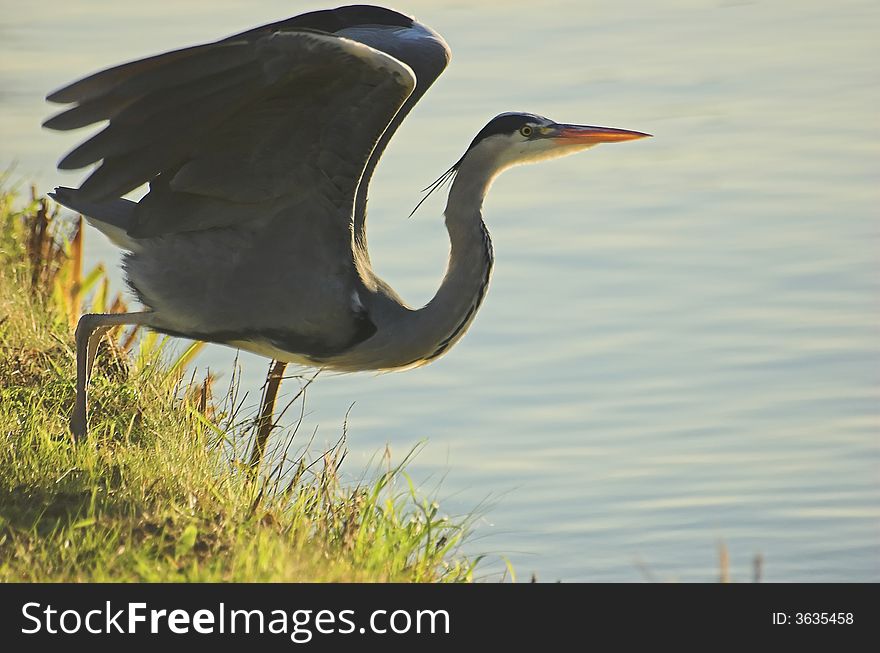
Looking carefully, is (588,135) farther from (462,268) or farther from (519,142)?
(462,268)

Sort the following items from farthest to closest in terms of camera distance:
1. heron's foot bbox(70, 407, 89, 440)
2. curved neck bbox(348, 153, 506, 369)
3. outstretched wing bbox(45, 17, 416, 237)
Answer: curved neck bbox(348, 153, 506, 369)
heron's foot bbox(70, 407, 89, 440)
outstretched wing bbox(45, 17, 416, 237)

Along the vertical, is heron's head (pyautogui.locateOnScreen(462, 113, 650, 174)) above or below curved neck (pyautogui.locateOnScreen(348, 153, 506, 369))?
above

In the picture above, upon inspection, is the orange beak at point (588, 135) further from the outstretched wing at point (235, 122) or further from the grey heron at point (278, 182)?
the outstretched wing at point (235, 122)

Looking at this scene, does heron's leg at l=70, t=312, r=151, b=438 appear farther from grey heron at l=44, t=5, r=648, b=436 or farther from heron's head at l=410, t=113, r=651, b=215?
heron's head at l=410, t=113, r=651, b=215

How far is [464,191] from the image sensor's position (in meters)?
5.79

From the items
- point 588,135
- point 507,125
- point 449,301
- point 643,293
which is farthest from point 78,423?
point 643,293

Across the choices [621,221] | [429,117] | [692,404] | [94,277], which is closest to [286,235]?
[94,277]

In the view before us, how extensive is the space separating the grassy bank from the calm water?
1034 mm

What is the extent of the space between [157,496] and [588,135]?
2204 mm

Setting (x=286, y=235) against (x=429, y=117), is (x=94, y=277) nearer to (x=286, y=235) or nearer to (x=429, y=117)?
(x=286, y=235)

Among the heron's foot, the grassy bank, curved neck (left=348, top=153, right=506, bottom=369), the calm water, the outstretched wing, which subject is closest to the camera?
the grassy bank

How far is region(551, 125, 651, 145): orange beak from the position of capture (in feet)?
19.2

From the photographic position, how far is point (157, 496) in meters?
4.77

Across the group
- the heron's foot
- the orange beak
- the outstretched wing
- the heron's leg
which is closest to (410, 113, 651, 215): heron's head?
the orange beak
